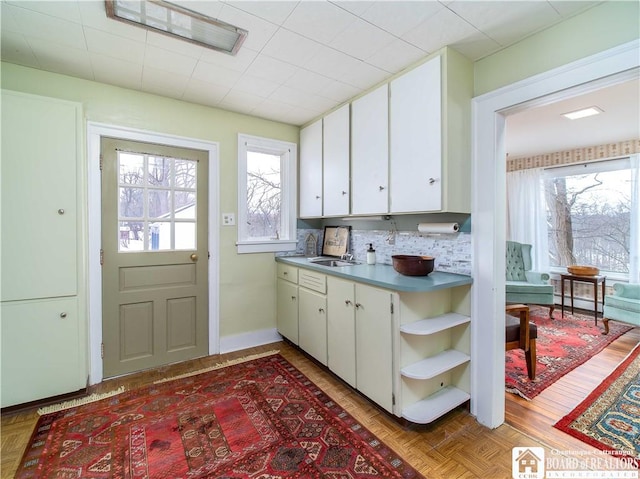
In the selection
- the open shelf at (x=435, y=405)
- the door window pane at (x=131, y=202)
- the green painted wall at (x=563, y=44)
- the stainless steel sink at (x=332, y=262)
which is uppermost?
the green painted wall at (x=563, y=44)

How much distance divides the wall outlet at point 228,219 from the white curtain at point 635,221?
5.15 meters

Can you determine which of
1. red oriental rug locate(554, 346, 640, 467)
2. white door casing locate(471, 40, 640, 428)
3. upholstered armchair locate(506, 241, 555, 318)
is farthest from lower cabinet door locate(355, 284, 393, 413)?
upholstered armchair locate(506, 241, 555, 318)

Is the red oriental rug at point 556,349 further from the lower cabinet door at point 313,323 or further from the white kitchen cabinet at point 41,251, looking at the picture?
the white kitchen cabinet at point 41,251

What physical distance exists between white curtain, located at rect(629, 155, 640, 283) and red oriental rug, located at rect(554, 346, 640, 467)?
223cm

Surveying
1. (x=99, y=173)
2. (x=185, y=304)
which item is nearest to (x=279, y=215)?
(x=185, y=304)

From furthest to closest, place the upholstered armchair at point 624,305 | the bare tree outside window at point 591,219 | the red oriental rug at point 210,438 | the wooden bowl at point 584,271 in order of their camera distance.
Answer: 1. the bare tree outside window at point 591,219
2. the wooden bowl at point 584,271
3. the upholstered armchair at point 624,305
4. the red oriental rug at point 210,438

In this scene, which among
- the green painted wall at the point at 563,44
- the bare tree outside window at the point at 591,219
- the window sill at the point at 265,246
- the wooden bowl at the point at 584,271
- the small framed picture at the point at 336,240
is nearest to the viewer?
the green painted wall at the point at 563,44

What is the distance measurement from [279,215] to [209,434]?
2.18 meters

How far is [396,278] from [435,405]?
2.74 ft

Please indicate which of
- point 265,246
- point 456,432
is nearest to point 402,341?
point 456,432

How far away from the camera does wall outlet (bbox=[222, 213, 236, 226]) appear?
293 centimetres

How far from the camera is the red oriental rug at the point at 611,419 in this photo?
1.73 metres

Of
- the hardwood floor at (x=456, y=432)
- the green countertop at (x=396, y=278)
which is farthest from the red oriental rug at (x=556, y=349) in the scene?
the green countertop at (x=396, y=278)

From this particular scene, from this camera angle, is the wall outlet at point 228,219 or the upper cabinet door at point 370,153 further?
the wall outlet at point 228,219
